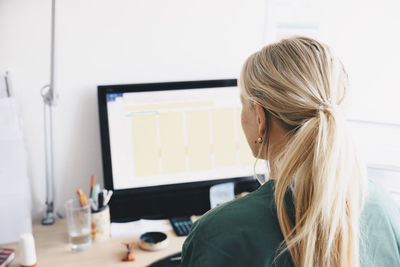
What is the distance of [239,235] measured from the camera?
721 millimetres

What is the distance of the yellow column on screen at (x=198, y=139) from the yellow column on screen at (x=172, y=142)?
0.03 metres

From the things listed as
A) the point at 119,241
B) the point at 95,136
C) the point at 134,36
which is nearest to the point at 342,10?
the point at 134,36

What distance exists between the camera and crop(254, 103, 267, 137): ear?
833 millimetres

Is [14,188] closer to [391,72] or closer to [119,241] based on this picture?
[119,241]

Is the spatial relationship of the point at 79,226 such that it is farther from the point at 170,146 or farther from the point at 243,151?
the point at 243,151

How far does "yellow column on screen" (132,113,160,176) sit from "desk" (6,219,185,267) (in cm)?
23

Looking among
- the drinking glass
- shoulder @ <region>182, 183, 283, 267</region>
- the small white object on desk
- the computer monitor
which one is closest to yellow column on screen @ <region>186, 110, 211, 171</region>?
the computer monitor

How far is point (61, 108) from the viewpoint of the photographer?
1365 mm

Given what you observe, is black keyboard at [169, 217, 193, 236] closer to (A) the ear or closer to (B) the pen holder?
(B) the pen holder

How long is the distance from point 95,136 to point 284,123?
792mm

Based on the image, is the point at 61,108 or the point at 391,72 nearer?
the point at 61,108

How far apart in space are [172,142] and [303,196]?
0.74m

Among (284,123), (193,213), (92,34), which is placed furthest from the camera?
(193,213)

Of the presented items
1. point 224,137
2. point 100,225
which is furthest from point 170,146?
point 100,225
